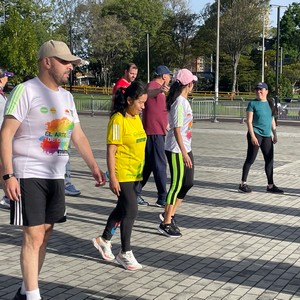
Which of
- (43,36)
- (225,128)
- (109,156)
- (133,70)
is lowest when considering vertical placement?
(225,128)

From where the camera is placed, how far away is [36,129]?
4051mm

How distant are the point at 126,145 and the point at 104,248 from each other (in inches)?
40.9

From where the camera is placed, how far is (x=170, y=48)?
68688 millimetres

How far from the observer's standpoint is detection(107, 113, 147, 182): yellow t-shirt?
5.34 metres

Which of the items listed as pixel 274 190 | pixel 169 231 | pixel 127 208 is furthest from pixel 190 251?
pixel 274 190

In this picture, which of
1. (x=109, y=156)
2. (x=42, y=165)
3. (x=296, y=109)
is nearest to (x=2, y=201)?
(x=109, y=156)

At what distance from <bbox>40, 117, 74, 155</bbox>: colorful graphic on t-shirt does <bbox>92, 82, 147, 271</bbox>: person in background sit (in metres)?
1.11

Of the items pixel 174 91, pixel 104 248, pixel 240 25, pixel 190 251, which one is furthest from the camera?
pixel 240 25

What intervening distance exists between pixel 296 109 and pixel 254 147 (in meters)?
17.9

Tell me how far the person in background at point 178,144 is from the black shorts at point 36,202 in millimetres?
2473

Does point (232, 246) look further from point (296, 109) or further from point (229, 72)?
point (229, 72)

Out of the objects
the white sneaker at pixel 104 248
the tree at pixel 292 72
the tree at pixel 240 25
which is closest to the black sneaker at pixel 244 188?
the white sneaker at pixel 104 248

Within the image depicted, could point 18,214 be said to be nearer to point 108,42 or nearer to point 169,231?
point 169,231

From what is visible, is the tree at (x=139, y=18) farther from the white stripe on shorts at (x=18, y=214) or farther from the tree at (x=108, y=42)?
the white stripe on shorts at (x=18, y=214)
